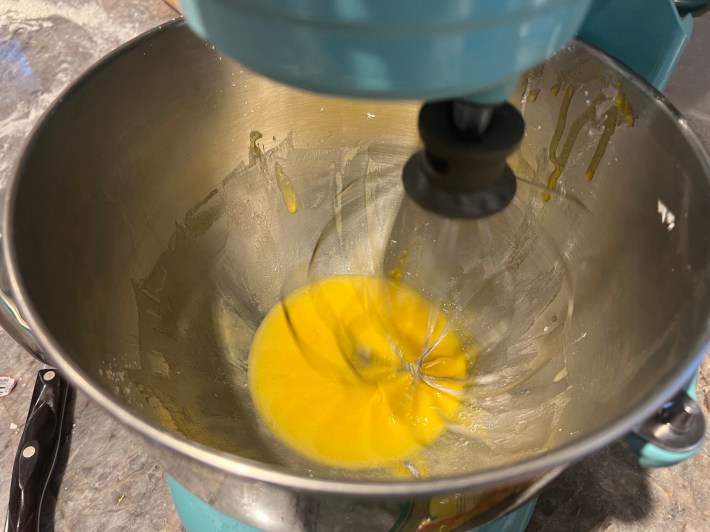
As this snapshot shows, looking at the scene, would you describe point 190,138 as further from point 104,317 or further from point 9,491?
point 9,491

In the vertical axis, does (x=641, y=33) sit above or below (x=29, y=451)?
above

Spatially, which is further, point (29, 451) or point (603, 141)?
point (29, 451)

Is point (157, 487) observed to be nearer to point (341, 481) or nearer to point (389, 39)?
point (341, 481)

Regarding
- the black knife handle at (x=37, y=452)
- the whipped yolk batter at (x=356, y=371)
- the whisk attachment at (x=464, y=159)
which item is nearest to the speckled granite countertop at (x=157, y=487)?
the black knife handle at (x=37, y=452)

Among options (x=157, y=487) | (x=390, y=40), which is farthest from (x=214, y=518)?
(x=390, y=40)

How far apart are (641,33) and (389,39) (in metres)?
0.32

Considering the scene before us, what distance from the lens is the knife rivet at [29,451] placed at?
0.59 meters

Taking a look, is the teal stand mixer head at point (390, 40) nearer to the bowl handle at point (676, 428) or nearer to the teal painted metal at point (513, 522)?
the bowl handle at point (676, 428)

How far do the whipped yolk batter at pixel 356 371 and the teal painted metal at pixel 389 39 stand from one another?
1.16 feet

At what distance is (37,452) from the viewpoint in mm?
588

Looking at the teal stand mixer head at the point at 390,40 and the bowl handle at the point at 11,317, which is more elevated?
the teal stand mixer head at the point at 390,40

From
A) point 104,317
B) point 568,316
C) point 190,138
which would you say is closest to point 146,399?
point 104,317

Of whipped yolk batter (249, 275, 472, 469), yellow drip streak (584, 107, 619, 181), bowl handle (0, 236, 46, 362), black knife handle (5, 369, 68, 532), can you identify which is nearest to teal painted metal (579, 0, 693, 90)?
yellow drip streak (584, 107, 619, 181)

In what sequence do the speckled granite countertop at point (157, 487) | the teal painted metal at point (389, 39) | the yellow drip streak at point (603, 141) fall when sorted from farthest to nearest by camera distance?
the speckled granite countertop at point (157, 487) → the yellow drip streak at point (603, 141) → the teal painted metal at point (389, 39)
